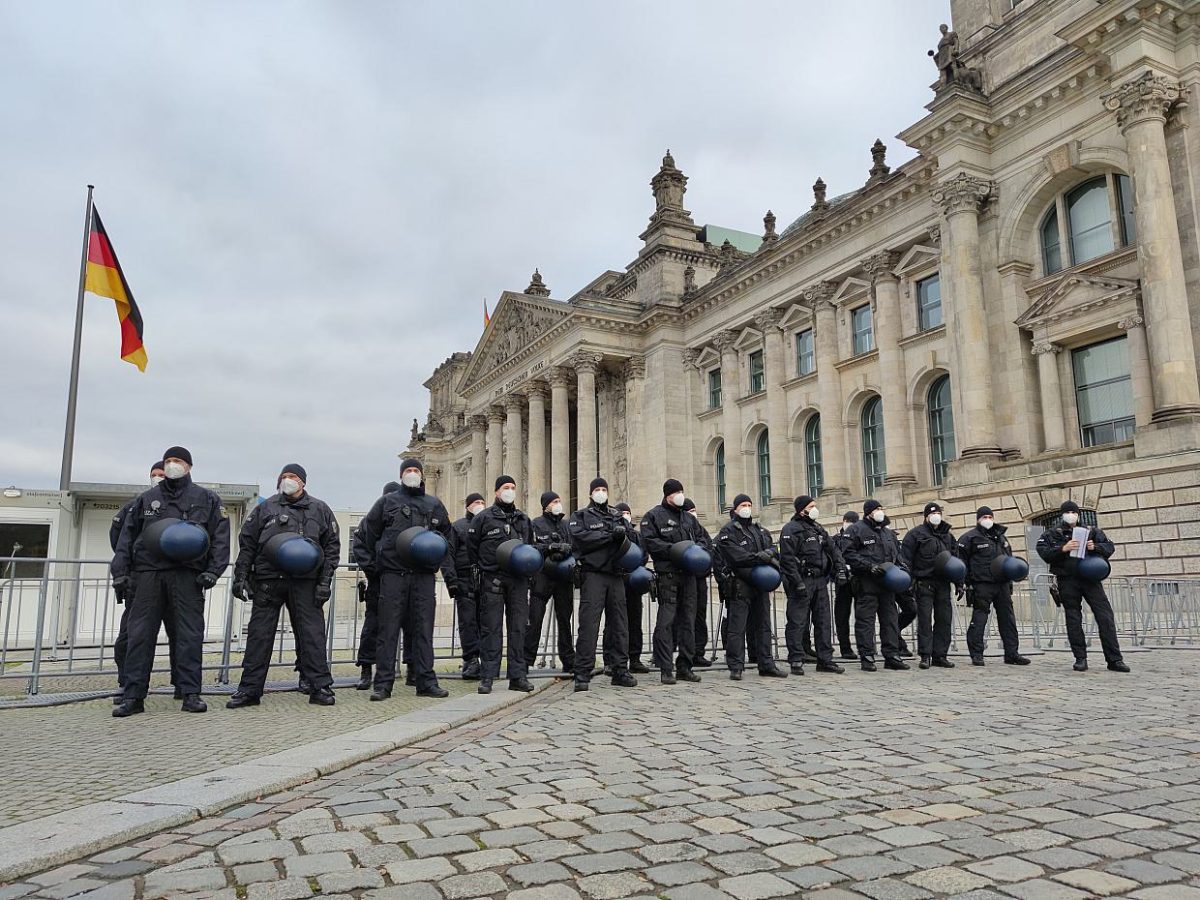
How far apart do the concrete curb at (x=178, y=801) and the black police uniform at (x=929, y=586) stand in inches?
303

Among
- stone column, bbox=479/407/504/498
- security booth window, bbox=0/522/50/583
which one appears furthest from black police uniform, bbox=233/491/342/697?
stone column, bbox=479/407/504/498

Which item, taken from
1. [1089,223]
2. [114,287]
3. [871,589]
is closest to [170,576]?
[871,589]

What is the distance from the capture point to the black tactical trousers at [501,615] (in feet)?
28.8

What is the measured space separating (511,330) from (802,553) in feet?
135

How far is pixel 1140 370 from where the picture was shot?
69.1 feet

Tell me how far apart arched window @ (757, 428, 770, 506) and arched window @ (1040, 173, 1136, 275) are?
1478 cm

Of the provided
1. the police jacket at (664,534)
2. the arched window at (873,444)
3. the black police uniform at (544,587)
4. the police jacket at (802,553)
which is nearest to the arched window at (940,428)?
the arched window at (873,444)

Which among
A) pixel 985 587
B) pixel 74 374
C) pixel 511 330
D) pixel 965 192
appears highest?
pixel 511 330

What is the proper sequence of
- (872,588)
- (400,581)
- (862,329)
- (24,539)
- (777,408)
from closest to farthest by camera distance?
(400,581) → (872,588) → (24,539) → (862,329) → (777,408)

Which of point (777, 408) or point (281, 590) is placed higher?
point (777, 408)

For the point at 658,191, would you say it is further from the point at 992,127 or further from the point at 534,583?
the point at 534,583

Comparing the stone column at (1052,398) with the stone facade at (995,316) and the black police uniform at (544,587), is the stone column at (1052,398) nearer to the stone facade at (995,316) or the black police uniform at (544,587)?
the stone facade at (995,316)

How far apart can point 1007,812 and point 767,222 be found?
1372 inches

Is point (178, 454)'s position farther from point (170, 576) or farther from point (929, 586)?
point (929, 586)
